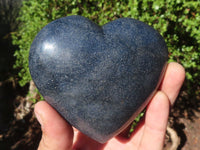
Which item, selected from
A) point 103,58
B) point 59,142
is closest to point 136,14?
point 103,58

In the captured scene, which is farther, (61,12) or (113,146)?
(61,12)

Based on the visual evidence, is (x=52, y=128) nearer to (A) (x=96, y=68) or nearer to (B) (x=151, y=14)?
(A) (x=96, y=68)

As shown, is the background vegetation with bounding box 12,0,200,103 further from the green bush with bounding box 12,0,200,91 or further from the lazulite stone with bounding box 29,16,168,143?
the lazulite stone with bounding box 29,16,168,143

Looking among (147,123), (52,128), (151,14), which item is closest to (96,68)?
(52,128)

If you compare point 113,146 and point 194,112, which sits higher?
point 113,146

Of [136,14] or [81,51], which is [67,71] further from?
[136,14]

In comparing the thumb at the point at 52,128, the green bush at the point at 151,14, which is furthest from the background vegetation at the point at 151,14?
the thumb at the point at 52,128
